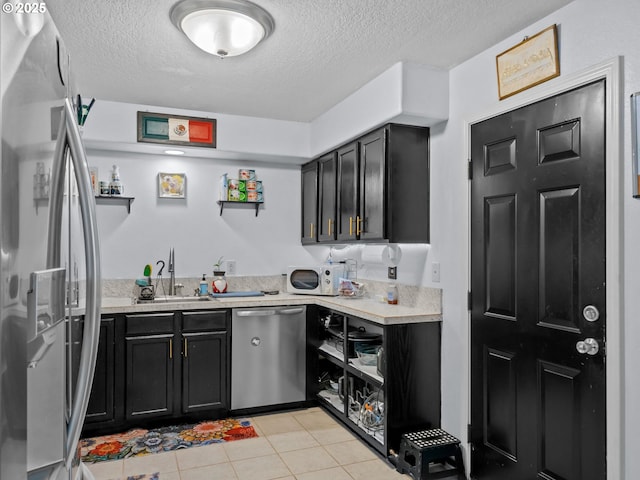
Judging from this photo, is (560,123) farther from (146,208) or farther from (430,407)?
(146,208)

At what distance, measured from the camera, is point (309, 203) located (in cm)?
445

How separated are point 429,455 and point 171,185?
2952 millimetres

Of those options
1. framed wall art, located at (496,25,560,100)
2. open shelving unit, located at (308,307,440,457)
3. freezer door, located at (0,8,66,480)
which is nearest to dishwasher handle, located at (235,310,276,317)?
open shelving unit, located at (308,307,440,457)

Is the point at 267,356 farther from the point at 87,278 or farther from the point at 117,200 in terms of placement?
the point at 87,278

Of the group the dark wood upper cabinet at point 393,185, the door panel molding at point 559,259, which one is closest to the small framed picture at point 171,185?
the dark wood upper cabinet at point 393,185

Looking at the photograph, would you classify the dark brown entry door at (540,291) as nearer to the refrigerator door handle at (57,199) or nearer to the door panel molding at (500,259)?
the door panel molding at (500,259)

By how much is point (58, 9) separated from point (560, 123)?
241 cm

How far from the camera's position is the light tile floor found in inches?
108

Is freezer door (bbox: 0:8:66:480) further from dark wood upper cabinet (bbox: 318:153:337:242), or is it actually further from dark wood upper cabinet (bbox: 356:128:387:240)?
dark wood upper cabinet (bbox: 318:153:337:242)

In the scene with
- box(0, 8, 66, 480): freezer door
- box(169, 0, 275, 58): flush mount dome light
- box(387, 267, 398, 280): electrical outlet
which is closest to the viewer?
box(0, 8, 66, 480): freezer door

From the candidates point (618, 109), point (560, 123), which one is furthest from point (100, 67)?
point (618, 109)

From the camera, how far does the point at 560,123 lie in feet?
7.20

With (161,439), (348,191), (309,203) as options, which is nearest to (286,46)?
(348,191)

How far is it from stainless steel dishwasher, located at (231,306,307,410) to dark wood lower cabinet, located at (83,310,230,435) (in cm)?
9
